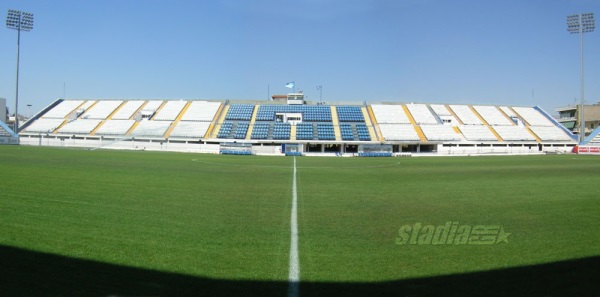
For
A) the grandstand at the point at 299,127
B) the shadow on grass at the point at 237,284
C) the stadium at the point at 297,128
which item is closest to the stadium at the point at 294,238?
the shadow on grass at the point at 237,284

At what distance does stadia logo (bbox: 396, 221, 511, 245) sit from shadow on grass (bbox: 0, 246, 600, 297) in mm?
1798

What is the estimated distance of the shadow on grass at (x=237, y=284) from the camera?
14.7ft

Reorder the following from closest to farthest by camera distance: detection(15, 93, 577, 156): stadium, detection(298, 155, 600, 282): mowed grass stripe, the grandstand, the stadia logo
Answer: detection(298, 155, 600, 282): mowed grass stripe
the stadia logo
detection(15, 93, 577, 156): stadium
the grandstand

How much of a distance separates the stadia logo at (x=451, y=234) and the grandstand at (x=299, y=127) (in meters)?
50.1

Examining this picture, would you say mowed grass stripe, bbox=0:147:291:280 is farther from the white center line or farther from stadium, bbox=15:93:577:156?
stadium, bbox=15:93:577:156

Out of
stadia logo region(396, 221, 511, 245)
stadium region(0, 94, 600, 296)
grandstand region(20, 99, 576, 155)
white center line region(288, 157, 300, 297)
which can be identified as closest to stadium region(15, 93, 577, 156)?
grandstand region(20, 99, 576, 155)

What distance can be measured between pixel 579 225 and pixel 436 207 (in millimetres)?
3241

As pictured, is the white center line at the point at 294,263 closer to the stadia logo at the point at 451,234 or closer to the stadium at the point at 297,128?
the stadia logo at the point at 451,234

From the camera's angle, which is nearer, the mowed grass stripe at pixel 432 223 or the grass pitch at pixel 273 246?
the grass pitch at pixel 273 246

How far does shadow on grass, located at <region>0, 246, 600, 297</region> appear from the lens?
447cm

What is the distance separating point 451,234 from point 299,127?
5909cm

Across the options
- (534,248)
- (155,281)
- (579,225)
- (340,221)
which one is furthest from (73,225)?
(579,225)

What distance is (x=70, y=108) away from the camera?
7556cm

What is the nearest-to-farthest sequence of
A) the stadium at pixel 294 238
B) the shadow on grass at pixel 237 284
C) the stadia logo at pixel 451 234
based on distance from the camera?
the shadow on grass at pixel 237 284
the stadium at pixel 294 238
the stadia logo at pixel 451 234
